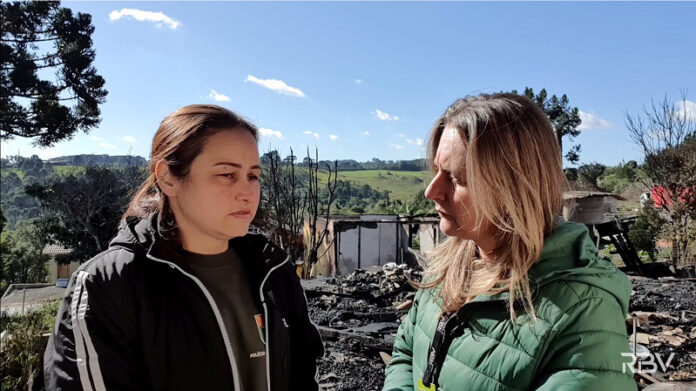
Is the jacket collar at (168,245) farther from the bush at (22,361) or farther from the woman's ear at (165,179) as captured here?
the bush at (22,361)

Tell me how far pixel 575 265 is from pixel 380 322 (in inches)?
200

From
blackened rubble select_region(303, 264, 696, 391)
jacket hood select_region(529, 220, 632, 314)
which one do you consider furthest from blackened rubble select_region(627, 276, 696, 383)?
jacket hood select_region(529, 220, 632, 314)

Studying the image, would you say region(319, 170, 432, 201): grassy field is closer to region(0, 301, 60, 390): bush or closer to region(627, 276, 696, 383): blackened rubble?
region(627, 276, 696, 383): blackened rubble

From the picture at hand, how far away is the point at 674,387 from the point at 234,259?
3.52 metres

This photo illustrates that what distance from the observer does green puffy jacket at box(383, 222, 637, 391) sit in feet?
3.46

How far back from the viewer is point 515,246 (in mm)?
1258

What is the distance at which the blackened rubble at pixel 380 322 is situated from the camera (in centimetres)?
445

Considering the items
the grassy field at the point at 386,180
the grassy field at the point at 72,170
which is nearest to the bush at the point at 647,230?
the grassy field at the point at 72,170

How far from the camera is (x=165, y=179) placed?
156 cm

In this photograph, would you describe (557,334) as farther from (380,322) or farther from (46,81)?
(46,81)

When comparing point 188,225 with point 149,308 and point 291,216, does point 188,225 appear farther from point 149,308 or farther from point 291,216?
point 291,216

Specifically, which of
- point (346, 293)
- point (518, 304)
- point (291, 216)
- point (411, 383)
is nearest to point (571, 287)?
point (518, 304)

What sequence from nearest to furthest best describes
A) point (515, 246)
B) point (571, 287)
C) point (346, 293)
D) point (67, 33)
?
point (571, 287)
point (515, 246)
point (346, 293)
point (67, 33)

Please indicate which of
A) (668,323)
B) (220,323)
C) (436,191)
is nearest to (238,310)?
(220,323)
